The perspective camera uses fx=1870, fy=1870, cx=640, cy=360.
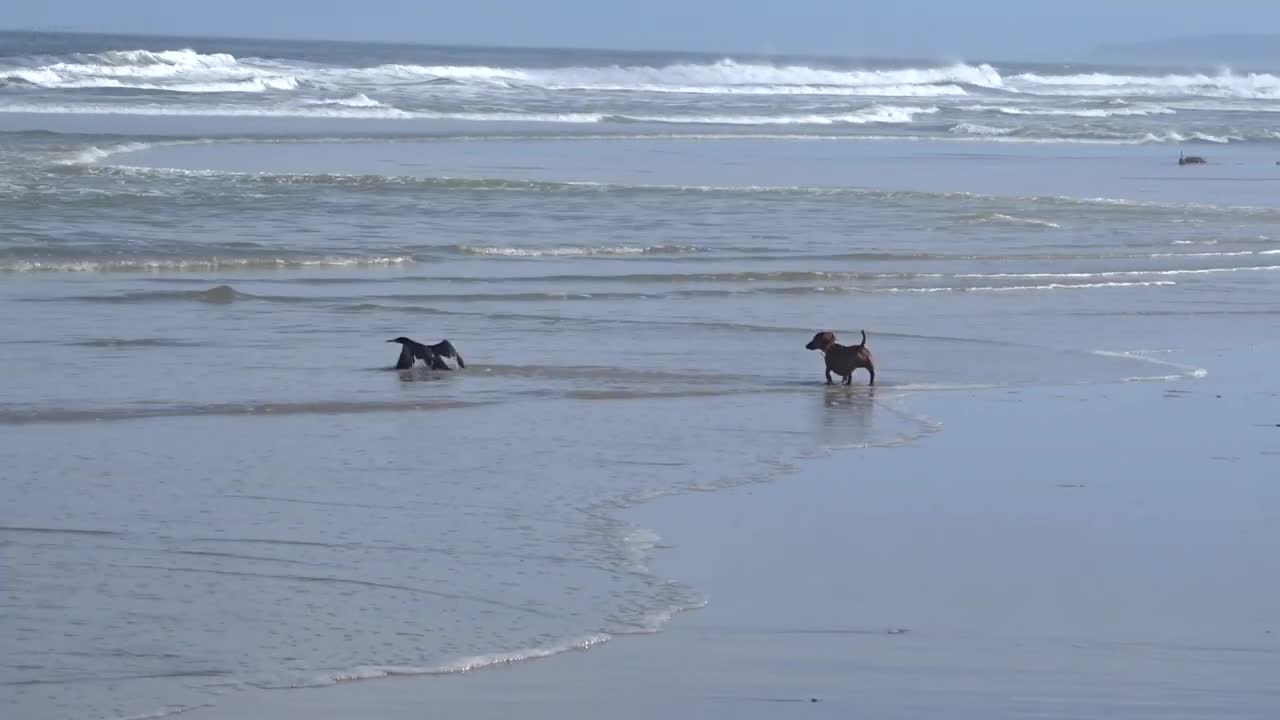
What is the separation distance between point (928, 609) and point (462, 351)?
5.41 metres

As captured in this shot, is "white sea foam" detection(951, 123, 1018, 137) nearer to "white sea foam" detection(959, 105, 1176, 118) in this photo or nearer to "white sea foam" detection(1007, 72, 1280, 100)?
"white sea foam" detection(959, 105, 1176, 118)

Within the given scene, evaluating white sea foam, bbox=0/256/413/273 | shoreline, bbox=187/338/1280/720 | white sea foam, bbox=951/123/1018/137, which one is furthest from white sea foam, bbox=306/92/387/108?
shoreline, bbox=187/338/1280/720

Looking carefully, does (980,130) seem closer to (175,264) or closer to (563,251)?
(563,251)

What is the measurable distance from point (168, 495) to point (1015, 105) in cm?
5606

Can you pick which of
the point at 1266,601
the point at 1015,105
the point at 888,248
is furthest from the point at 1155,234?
the point at 1015,105

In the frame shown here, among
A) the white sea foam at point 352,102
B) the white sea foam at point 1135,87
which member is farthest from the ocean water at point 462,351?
the white sea foam at point 1135,87

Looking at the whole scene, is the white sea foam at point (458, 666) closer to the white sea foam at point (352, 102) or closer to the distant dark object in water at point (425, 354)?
the distant dark object in water at point (425, 354)

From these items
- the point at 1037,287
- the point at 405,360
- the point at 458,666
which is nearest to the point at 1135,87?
the point at 1037,287

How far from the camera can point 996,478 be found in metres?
7.07

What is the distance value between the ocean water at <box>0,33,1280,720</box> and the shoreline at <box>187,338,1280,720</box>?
0.64 feet

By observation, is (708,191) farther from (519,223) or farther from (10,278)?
(10,278)

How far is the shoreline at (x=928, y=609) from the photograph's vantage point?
446cm

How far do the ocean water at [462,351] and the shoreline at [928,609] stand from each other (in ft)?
0.64

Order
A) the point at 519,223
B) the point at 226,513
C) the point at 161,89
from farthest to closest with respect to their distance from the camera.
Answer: the point at 161,89
the point at 519,223
the point at 226,513
